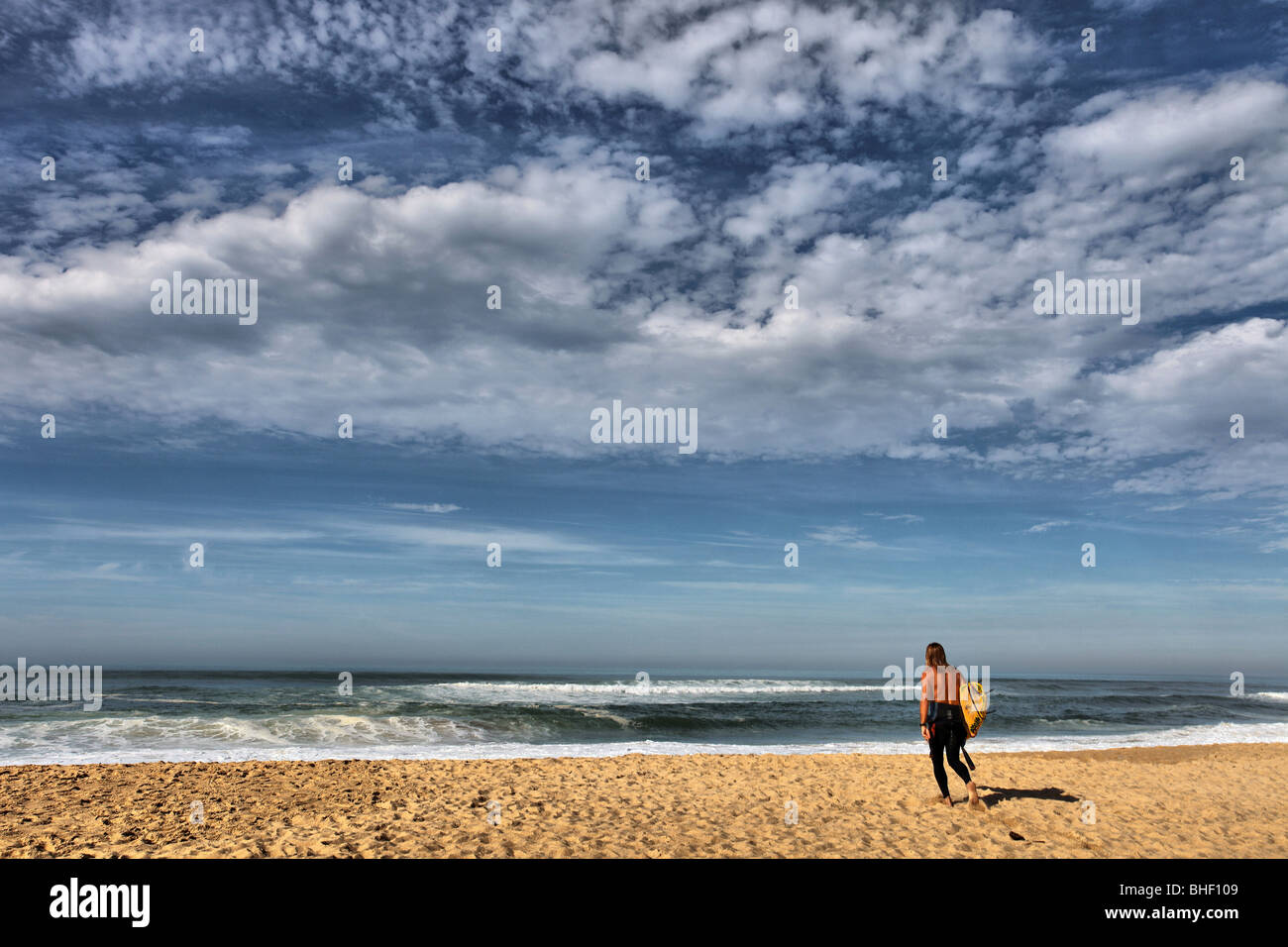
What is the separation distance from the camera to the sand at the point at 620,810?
744 centimetres

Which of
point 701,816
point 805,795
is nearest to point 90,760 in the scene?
point 701,816

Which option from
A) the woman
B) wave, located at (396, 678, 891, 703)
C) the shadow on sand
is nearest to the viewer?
the woman

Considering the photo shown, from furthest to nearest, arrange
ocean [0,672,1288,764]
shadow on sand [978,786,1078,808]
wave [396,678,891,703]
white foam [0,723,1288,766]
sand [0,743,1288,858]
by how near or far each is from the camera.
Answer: wave [396,678,891,703] → ocean [0,672,1288,764] → white foam [0,723,1288,766] → shadow on sand [978,786,1078,808] → sand [0,743,1288,858]

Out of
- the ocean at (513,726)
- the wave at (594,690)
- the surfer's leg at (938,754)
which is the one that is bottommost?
the wave at (594,690)

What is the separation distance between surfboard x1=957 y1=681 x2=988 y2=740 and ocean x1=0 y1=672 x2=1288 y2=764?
960 cm

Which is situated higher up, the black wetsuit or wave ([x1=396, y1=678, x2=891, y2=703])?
the black wetsuit

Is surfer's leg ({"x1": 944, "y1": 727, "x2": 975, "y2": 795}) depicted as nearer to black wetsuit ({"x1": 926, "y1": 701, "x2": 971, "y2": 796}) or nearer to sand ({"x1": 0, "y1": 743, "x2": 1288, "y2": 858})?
black wetsuit ({"x1": 926, "y1": 701, "x2": 971, "y2": 796})

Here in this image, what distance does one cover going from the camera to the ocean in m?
16.5

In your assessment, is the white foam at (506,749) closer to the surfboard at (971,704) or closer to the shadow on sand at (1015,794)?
the shadow on sand at (1015,794)

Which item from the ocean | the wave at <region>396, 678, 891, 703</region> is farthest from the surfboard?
the wave at <region>396, 678, 891, 703</region>

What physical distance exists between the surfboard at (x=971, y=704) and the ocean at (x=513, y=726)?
9.60 m

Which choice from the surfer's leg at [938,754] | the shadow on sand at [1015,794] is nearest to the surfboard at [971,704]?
the surfer's leg at [938,754]
